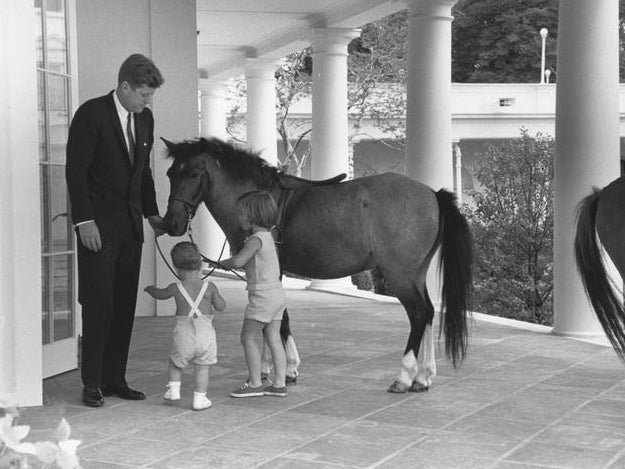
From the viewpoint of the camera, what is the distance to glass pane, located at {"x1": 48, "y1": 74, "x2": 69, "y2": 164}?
6.26 metres

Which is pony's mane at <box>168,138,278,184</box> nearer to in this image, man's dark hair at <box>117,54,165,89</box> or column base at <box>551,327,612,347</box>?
man's dark hair at <box>117,54,165,89</box>

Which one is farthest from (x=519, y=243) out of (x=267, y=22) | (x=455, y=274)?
(x=455, y=274)

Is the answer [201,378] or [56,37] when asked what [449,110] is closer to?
[56,37]

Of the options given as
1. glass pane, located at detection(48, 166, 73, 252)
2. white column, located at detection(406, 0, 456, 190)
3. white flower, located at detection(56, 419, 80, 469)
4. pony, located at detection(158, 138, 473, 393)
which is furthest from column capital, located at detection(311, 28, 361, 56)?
white flower, located at detection(56, 419, 80, 469)

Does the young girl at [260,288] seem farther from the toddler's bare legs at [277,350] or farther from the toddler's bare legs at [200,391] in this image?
the toddler's bare legs at [200,391]

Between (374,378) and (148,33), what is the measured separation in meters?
5.11

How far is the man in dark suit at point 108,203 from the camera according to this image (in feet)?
17.4

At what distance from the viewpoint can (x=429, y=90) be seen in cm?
1096

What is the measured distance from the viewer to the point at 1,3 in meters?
5.14

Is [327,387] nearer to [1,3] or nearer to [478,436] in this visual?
[478,436]

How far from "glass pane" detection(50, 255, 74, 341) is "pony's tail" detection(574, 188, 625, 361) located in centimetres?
311

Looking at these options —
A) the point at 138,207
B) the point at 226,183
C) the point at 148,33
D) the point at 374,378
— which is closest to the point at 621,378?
the point at 374,378

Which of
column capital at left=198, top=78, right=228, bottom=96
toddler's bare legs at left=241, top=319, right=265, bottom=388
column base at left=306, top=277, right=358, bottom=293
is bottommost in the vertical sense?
column base at left=306, top=277, right=358, bottom=293

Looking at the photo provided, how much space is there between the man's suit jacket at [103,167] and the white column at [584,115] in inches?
160
